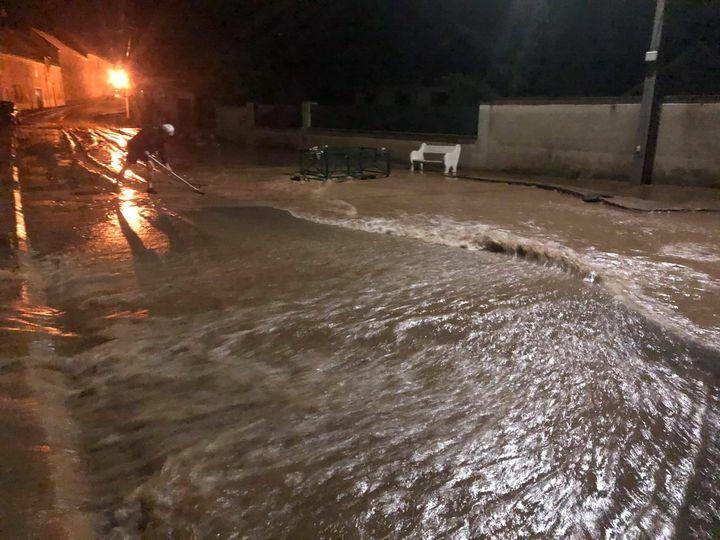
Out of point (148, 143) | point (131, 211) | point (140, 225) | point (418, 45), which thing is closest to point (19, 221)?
point (140, 225)

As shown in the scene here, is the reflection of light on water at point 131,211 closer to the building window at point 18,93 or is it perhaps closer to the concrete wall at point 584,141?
the concrete wall at point 584,141

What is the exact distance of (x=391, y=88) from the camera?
27.9m

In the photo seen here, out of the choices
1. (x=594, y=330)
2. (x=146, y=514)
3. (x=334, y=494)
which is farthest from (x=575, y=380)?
(x=146, y=514)

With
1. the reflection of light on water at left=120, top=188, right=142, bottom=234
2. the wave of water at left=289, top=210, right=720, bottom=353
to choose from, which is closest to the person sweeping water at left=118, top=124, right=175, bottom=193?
the reflection of light on water at left=120, top=188, right=142, bottom=234

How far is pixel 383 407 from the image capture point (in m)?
3.85

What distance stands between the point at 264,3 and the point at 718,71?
63.3ft

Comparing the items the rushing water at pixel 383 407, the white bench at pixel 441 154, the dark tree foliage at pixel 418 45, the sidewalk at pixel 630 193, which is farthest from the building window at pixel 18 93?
the rushing water at pixel 383 407

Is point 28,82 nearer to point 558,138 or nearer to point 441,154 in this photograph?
point 441,154

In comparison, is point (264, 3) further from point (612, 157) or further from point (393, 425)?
point (393, 425)

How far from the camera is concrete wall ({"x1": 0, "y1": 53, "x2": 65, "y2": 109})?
43.2 meters

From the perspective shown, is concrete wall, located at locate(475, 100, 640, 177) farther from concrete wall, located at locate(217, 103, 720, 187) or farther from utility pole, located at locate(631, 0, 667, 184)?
utility pole, located at locate(631, 0, 667, 184)

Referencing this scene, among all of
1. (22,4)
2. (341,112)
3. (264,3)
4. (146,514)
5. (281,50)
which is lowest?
(146,514)

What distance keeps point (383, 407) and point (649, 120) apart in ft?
39.1

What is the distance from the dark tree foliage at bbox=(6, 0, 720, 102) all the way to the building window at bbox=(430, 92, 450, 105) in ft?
2.17
